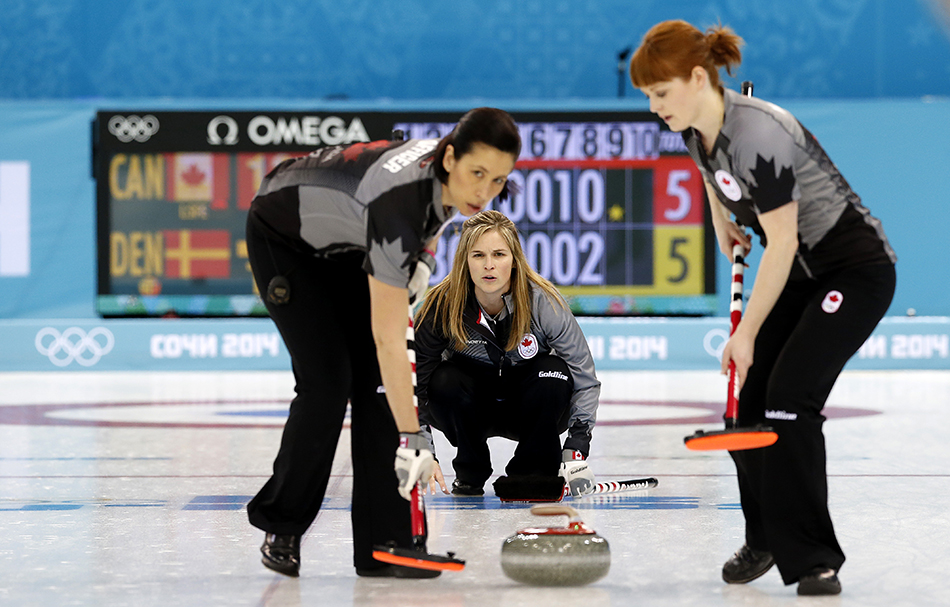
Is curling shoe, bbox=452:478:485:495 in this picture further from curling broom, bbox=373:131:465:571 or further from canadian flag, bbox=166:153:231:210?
canadian flag, bbox=166:153:231:210

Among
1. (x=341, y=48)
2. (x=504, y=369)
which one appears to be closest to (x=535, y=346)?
(x=504, y=369)

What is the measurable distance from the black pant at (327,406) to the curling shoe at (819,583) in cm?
91

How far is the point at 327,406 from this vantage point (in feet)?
8.10

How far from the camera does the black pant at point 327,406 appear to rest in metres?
2.47

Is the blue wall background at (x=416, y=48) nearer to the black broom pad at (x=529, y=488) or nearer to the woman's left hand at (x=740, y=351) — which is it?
the black broom pad at (x=529, y=488)

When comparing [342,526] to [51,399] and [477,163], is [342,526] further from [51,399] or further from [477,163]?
[51,399]

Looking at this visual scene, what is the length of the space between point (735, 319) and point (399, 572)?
102cm

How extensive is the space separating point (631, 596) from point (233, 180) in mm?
7564

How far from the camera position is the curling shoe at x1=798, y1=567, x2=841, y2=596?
87.5 inches

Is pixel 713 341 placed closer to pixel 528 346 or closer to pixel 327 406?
pixel 528 346

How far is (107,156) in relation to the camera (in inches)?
362

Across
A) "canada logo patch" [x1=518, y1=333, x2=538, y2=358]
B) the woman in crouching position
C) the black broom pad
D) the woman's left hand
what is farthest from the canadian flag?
the woman's left hand

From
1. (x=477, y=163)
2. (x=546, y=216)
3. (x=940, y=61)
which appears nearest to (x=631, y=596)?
(x=477, y=163)

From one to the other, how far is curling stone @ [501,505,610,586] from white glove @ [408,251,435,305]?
24.3 inches
